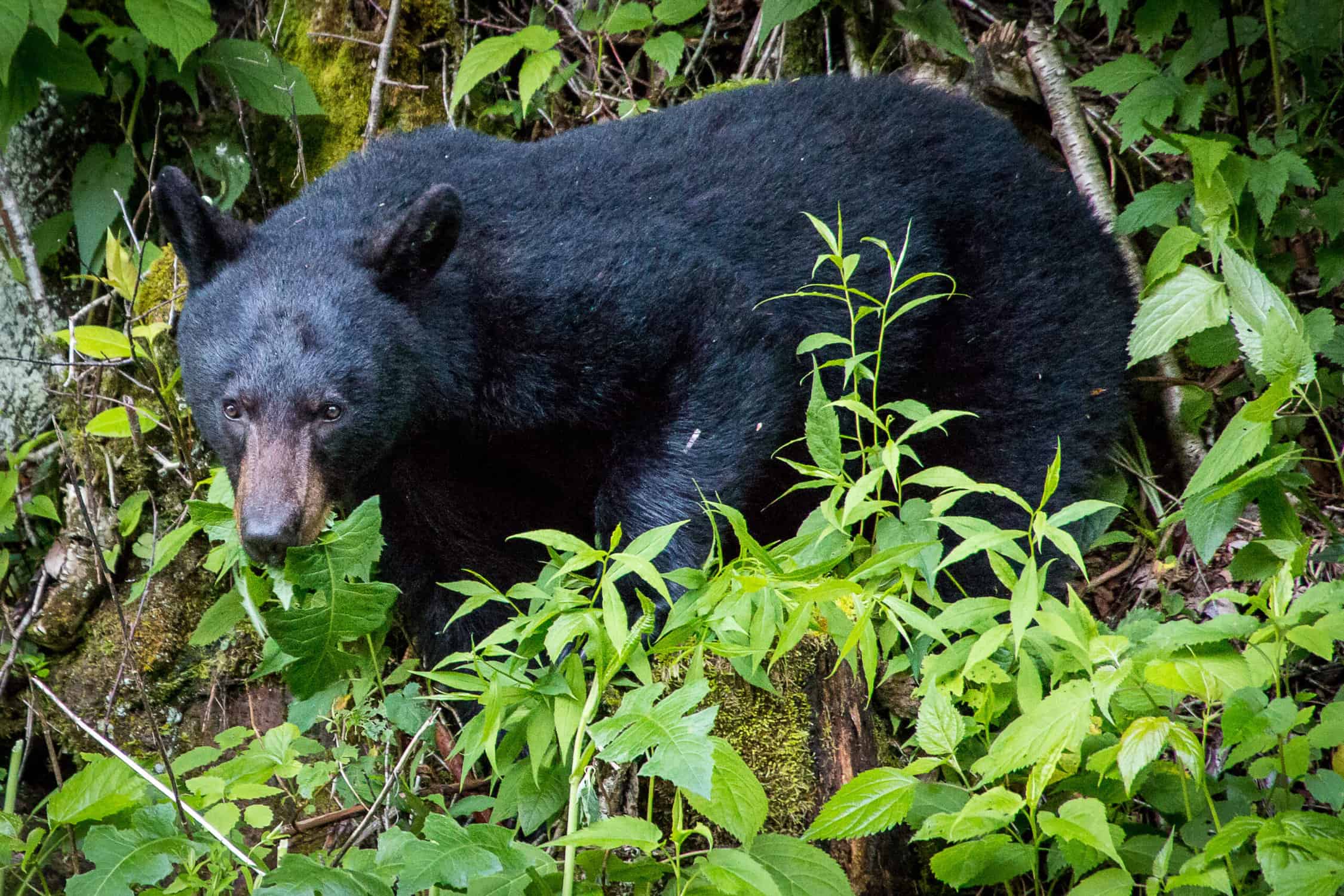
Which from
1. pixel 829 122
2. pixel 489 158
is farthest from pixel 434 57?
pixel 829 122

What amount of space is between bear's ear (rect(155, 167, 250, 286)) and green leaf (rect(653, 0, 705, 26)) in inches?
90.7

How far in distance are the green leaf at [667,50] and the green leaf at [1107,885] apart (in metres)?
3.80

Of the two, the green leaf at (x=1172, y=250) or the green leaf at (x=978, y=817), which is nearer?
the green leaf at (x=978, y=817)

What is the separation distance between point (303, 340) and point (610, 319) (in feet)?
3.15

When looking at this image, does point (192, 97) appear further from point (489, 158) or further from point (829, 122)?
point (829, 122)

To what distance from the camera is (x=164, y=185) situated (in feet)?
11.6

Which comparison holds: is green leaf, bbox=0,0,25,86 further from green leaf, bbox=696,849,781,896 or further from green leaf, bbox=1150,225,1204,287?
green leaf, bbox=1150,225,1204,287

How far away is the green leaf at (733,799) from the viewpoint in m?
2.14

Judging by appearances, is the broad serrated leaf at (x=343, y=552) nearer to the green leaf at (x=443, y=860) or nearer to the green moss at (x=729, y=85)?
the green leaf at (x=443, y=860)

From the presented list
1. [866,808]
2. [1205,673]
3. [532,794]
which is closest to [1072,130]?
[1205,673]

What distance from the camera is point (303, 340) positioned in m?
3.51

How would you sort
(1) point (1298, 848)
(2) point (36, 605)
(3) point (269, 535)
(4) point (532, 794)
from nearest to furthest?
(1) point (1298, 848) < (4) point (532, 794) < (3) point (269, 535) < (2) point (36, 605)

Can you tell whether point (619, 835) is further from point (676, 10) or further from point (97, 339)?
point (676, 10)

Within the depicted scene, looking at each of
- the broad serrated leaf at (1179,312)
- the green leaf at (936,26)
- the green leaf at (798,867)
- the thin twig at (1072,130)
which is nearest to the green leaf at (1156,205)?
the thin twig at (1072,130)
